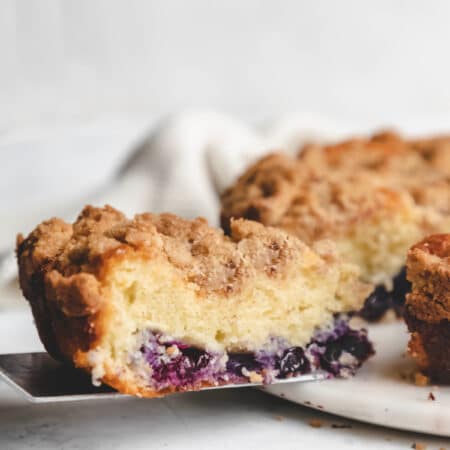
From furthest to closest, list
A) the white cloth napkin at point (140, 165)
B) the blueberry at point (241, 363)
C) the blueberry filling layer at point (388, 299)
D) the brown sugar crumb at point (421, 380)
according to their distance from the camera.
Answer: the white cloth napkin at point (140, 165) < the blueberry filling layer at point (388, 299) < the brown sugar crumb at point (421, 380) < the blueberry at point (241, 363)

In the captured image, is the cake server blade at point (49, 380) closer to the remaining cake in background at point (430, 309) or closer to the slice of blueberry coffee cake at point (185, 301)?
the slice of blueberry coffee cake at point (185, 301)

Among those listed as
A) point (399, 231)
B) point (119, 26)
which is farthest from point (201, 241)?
point (119, 26)

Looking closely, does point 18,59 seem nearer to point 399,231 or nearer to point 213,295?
point 399,231

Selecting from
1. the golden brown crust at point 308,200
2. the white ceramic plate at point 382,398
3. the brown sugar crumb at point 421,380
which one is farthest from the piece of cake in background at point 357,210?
the brown sugar crumb at point 421,380

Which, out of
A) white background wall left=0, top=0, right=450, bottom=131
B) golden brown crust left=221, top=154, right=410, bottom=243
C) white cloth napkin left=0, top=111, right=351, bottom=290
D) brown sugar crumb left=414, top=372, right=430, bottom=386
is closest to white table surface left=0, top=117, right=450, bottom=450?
brown sugar crumb left=414, top=372, right=430, bottom=386

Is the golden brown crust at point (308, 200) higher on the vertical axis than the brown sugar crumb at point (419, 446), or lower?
higher

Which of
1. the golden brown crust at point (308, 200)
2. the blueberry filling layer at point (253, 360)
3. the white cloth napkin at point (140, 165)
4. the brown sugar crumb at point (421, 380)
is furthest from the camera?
the white cloth napkin at point (140, 165)

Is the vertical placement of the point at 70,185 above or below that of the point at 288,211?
above
